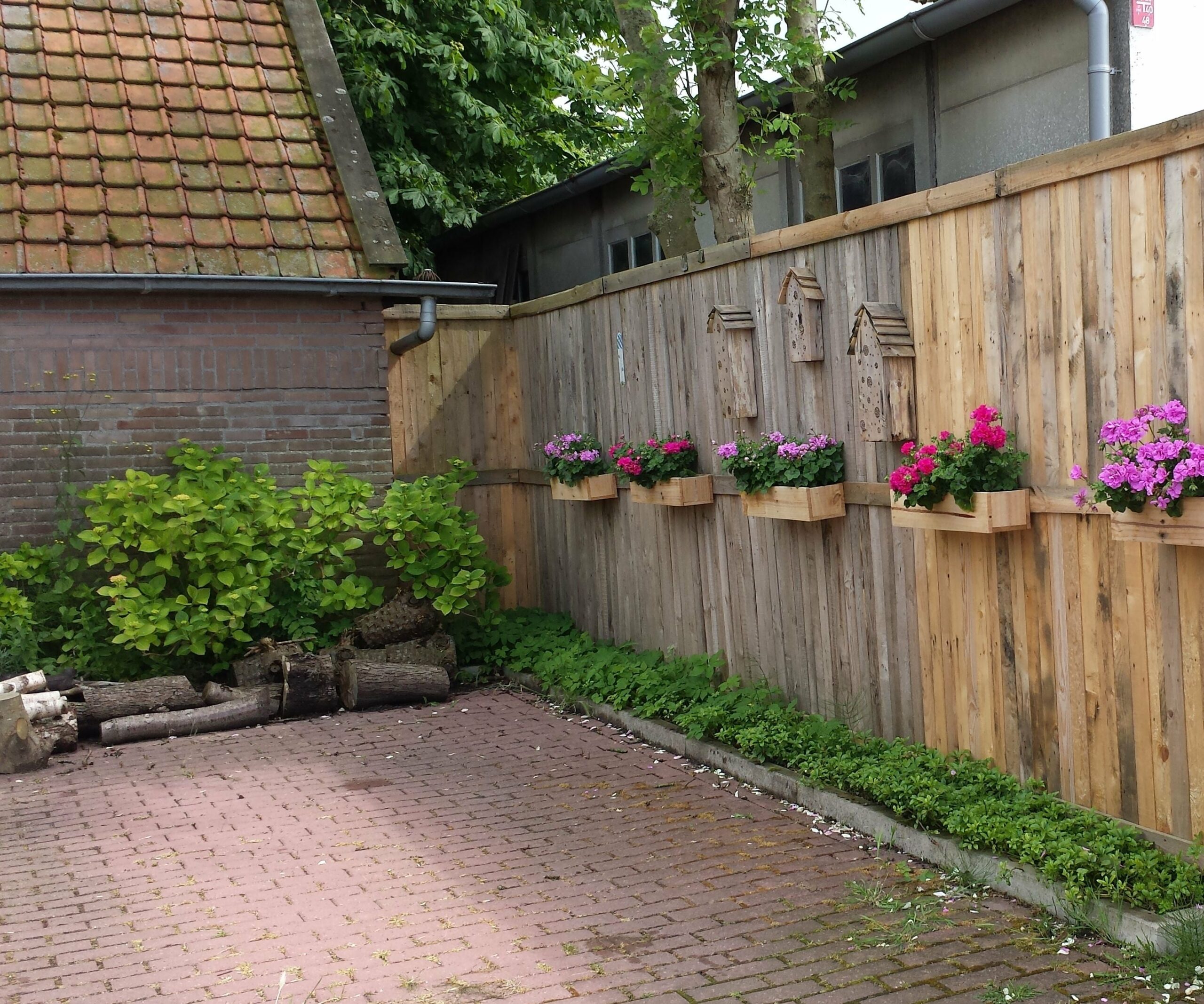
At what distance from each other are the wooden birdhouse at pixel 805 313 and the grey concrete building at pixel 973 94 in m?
2.41

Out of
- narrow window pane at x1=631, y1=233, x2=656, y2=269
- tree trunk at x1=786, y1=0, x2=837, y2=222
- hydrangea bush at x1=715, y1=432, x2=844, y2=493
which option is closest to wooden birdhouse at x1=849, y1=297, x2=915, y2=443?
hydrangea bush at x1=715, y1=432, x2=844, y2=493

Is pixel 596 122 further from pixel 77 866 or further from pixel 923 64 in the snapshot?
pixel 77 866

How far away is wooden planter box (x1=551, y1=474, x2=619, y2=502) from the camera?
27.7 feet

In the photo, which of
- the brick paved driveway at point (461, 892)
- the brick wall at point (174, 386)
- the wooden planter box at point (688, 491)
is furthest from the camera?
the brick wall at point (174, 386)

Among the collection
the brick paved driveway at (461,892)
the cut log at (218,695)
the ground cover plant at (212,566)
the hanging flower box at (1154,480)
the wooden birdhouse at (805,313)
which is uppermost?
the wooden birdhouse at (805,313)

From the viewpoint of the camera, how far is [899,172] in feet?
31.4

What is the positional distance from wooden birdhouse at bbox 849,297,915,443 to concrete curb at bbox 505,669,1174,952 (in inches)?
66.1

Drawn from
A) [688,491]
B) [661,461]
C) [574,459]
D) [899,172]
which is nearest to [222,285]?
[574,459]

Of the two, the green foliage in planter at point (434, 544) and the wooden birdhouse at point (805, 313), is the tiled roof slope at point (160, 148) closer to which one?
the green foliage in planter at point (434, 544)

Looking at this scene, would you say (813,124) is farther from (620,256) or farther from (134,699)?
(134,699)

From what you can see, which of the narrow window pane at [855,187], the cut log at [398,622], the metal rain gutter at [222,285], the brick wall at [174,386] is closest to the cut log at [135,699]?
the cut log at [398,622]

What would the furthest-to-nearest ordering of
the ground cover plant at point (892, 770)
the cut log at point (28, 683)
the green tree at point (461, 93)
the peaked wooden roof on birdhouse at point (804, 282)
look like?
the green tree at point (461, 93), the cut log at point (28, 683), the peaked wooden roof on birdhouse at point (804, 282), the ground cover plant at point (892, 770)

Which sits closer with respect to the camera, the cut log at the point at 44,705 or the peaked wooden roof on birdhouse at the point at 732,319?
the peaked wooden roof on birdhouse at the point at 732,319

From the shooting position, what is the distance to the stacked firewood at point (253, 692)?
740 centimetres
